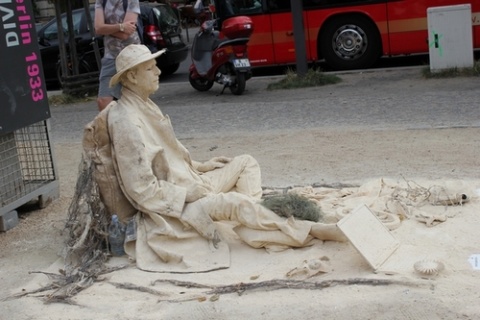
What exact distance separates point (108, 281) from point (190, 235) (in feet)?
1.80

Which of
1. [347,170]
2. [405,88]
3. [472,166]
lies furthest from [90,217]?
[405,88]

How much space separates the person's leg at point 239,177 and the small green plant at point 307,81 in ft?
20.2

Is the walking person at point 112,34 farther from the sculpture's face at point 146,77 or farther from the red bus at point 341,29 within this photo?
the red bus at point 341,29

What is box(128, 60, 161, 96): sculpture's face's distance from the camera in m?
4.90

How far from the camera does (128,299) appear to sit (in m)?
4.25

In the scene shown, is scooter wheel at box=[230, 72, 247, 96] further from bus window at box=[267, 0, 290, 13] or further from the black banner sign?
the black banner sign

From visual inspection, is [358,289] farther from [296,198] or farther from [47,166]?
[47,166]

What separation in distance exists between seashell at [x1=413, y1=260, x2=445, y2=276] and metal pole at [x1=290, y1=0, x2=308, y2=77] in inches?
308

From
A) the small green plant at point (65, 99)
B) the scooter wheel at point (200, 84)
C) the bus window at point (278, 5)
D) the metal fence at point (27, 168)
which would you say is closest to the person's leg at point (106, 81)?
the metal fence at point (27, 168)

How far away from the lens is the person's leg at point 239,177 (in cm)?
535

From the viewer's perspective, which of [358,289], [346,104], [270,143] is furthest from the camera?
[346,104]

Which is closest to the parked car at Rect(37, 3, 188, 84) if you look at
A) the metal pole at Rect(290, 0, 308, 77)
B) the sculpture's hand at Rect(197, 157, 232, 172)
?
the metal pole at Rect(290, 0, 308, 77)

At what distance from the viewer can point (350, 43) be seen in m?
12.9

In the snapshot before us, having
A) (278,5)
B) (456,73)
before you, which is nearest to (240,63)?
(278,5)
